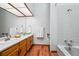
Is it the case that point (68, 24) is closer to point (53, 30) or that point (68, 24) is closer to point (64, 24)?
point (64, 24)

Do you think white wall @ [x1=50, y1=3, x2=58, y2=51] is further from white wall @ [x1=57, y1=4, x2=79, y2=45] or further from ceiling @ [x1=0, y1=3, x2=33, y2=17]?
ceiling @ [x1=0, y1=3, x2=33, y2=17]

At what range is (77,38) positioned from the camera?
332cm

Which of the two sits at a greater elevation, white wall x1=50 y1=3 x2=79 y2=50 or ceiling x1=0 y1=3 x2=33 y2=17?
ceiling x1=0 y1=3 x2=33 y2=17

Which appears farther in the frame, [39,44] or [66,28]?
[39,44]

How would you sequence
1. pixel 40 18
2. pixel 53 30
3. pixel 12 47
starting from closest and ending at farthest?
pixel 12 47 → pixel 53 30 → pixel 40 18

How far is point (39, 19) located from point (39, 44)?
1.33 meters

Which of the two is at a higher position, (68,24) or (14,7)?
(14,7)

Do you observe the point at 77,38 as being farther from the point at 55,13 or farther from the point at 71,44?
the point at 55,13

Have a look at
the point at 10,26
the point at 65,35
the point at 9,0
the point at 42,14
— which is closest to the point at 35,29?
the point at 42,14

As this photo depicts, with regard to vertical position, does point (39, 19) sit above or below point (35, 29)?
above

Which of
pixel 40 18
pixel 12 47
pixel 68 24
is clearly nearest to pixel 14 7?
pixel 12 47

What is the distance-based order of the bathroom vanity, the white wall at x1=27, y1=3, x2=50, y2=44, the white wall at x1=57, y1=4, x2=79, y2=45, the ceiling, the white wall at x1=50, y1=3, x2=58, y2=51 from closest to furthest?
the bathroom vanity
the ceiling
the white wall at x1=57, y1=4, x2=79, y2=45
the white wall at x1=50, y1=3, x2=58, y2=51
the white wall at x1=27, y1=3, x2=50, y2=44

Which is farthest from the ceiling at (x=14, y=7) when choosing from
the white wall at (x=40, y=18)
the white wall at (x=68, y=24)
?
the white wall at (x=40, y=18)

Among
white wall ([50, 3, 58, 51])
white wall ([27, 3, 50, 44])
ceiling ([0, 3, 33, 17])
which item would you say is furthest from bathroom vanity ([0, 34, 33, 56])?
white wall ([27, 3, 50, 44])
